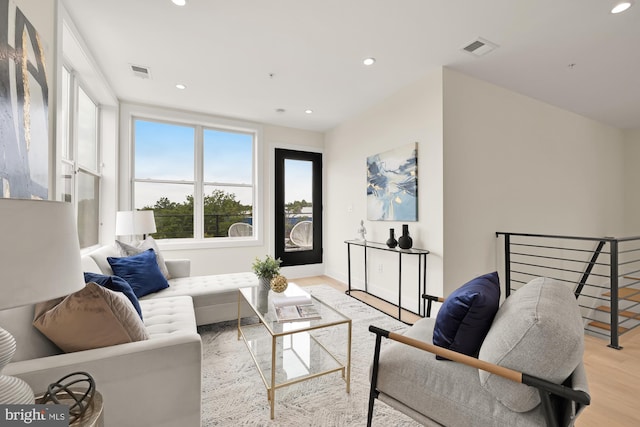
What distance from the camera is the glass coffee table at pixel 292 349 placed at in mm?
1686

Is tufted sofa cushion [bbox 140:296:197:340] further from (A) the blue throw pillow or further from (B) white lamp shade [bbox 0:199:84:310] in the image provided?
(B) white lamp shade [bbox 0:199:84:310]

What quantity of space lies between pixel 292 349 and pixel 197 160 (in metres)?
3.35

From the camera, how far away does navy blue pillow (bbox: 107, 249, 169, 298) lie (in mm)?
2385

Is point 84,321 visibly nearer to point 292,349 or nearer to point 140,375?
point 140,375

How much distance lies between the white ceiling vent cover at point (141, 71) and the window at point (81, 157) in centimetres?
55

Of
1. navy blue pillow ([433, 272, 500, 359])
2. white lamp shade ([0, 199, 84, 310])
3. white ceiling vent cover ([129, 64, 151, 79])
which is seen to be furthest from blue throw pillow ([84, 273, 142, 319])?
white ceiling vent cover ([129, 64, 151, 79])

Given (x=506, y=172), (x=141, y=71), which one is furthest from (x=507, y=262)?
(x=141, y=71)

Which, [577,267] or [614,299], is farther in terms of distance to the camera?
[577,267]

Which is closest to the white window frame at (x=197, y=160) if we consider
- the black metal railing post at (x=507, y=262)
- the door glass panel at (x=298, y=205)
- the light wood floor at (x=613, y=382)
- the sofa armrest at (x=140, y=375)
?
the door glass panel at (x=298, y=205)

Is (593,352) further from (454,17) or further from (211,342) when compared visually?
(211,342)

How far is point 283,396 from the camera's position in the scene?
5.71 ft

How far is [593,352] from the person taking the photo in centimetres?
236

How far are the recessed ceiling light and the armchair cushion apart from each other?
2412 millimetres

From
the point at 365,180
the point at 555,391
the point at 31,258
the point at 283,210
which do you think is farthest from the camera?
the point at 283,210
